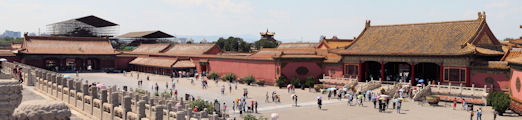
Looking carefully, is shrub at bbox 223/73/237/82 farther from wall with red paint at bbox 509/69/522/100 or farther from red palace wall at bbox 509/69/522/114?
red palace wall at bbox 509/69/522/114

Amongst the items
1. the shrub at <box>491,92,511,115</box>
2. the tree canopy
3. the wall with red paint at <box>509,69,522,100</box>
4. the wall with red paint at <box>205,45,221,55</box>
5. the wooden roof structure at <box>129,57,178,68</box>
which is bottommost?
the shrub at <box>491,92,511,115</box>

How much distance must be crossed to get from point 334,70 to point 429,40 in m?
11.2

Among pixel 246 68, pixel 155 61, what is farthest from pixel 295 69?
pixel 155 61

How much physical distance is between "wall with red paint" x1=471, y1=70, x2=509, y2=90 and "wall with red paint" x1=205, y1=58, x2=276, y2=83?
21761mm

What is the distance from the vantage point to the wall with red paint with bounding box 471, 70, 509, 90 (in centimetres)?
3381

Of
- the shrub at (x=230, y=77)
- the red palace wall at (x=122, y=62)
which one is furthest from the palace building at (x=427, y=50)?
the red palace wall at (x=122, y=62)

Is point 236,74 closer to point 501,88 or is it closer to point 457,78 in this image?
point 457,78

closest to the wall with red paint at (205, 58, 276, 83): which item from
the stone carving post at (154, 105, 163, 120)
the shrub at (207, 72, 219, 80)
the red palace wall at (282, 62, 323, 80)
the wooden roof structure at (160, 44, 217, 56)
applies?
the shrub at (207, 72, 219, 80)

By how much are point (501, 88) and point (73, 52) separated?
6100 centimetres

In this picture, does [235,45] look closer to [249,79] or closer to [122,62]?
[122,62]

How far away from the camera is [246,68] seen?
5338 cm

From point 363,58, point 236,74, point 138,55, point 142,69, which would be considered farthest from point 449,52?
point 138,55

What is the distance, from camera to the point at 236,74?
55000 millimetres

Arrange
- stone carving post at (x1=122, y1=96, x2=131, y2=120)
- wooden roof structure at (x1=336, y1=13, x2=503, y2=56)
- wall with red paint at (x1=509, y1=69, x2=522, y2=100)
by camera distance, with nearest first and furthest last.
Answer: stone carving post at (x1=122, y1=96, x2=131, y2=120), wall with red paint at (x1=509, y1=69, x2=522, y2=100), wooden roof structure at (x1=336, y1=13, x2=503, y2=56)
